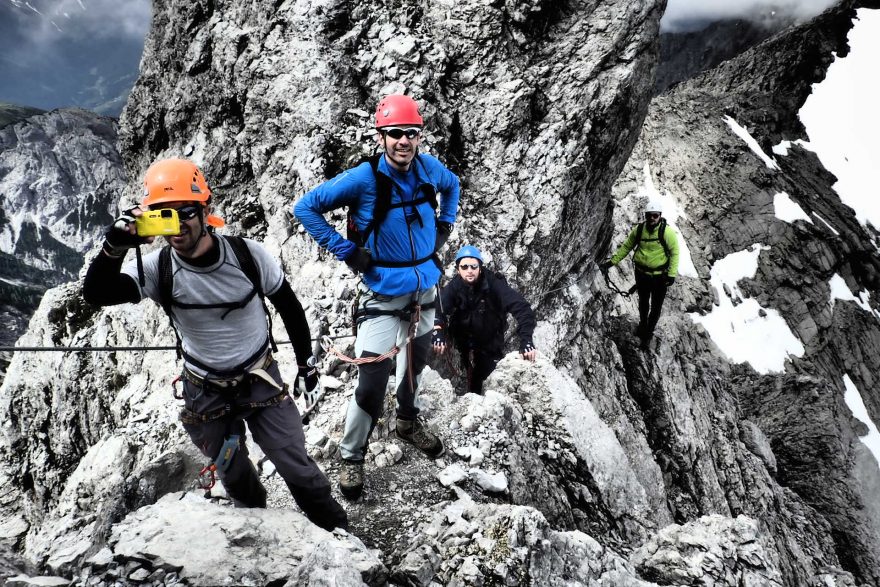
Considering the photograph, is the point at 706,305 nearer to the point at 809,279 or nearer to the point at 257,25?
the point at 809,279

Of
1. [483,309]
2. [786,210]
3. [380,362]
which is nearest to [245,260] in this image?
[380,362]

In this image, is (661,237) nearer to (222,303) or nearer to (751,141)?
(222,303)

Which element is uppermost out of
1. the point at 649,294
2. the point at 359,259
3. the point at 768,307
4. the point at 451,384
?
the point at 768,307

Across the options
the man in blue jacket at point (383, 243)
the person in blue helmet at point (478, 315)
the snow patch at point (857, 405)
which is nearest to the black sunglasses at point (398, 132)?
the man in blue jacket at point (383, 243)

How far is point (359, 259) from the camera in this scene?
5.30m

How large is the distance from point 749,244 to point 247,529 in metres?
62.0

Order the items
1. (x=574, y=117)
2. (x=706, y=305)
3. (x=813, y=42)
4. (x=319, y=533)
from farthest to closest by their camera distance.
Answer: (x=813, y=42) < (x=706, y=305) < (x=574, y=117) < (x=319, y=533)

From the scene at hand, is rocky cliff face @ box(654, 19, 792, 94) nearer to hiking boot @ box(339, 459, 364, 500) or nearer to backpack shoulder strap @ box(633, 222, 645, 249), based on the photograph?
backpack shoulder strap @ box(633, 222, 645, 249)

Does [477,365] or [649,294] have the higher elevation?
[649,294]

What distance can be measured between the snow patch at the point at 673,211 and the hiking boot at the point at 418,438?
4918 cm

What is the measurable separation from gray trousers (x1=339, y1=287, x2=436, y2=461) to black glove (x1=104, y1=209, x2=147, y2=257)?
2.61 m

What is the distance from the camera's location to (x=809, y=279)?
5250 centimetres

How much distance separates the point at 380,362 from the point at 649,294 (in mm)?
12228

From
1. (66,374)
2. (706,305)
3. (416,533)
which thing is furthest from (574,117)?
(706,305)
